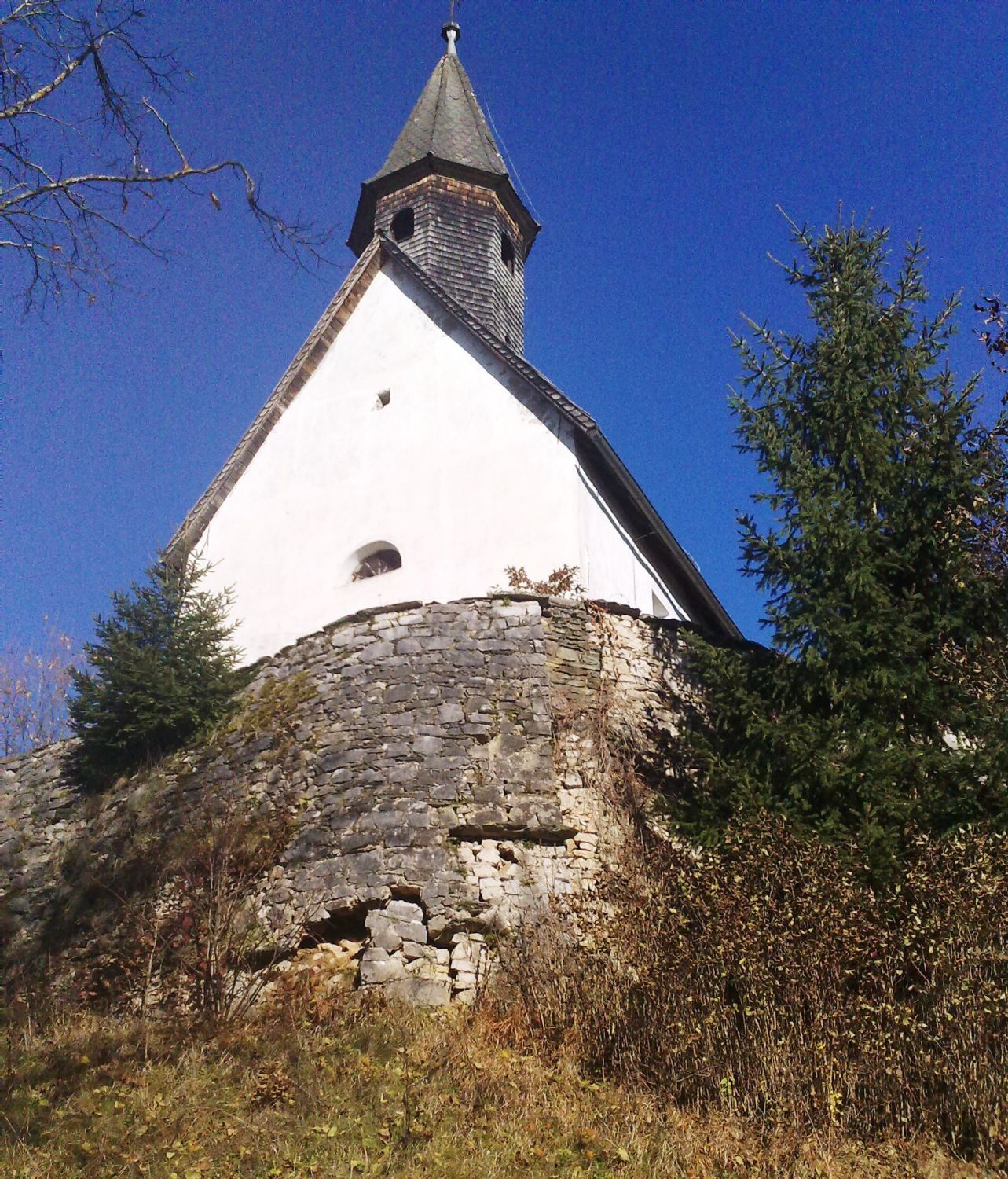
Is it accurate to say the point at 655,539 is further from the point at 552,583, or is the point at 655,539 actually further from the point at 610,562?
the point at 552,583

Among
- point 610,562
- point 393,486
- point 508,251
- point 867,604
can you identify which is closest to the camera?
point 867,604

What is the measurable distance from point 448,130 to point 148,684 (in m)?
14.2

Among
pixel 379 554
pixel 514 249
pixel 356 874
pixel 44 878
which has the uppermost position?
pixel 514 249

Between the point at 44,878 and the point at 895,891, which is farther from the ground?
the point at 44,878

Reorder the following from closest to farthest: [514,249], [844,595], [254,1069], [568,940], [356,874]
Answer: [254,1069] → [568,940] → [356,874] → [844,595] → [514,249]

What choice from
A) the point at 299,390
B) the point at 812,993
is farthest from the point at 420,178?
the point at 812,993

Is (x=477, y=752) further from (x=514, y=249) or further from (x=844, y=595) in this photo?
(x=514, y=249)

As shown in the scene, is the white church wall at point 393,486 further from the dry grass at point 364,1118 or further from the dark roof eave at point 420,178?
the dry grass at point 364,1118

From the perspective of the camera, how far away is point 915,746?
9.79 m

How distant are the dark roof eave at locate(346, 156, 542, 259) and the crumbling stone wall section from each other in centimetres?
1116

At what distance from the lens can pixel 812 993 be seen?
24.8 ft

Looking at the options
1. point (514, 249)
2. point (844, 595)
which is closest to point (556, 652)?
point (844, 595)

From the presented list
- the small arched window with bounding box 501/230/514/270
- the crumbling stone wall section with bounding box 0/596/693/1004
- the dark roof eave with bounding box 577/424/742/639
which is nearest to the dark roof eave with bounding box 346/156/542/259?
the small arched window with bounding box 501/230/514/270

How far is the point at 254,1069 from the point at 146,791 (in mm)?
5597
